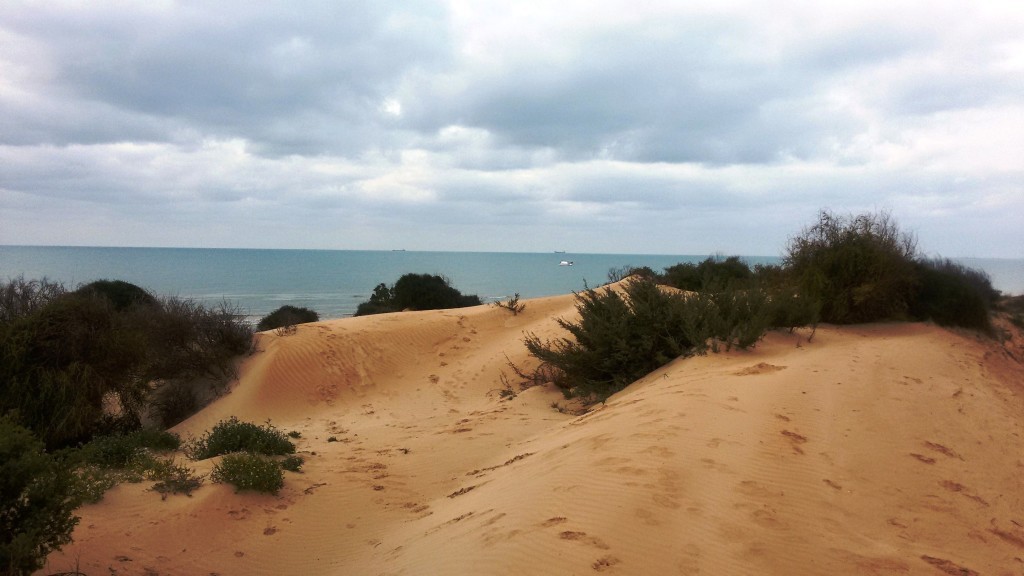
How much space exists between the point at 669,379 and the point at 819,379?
187 centimetres

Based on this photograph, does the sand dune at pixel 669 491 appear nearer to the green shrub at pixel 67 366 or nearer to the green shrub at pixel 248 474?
the green shrub at pixel 248 474

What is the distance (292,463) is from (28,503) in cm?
345

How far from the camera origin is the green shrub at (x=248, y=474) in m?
5.92

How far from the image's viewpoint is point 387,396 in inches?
517

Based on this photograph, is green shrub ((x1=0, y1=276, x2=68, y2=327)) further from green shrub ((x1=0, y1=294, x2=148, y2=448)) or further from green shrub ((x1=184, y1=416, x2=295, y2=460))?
green shrub ((x1=184, y1=416, x2=295, y2=460))

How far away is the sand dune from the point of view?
3812 mm

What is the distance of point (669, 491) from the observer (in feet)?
14.4

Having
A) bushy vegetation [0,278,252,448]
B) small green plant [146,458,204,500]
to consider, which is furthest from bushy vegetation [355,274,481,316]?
small green plant [146,458,204,500]

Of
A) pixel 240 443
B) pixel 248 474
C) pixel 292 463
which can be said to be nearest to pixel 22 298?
pixel 240 443

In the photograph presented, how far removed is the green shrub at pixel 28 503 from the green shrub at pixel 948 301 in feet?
51.4

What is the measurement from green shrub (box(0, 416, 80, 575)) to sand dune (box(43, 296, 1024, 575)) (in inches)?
29.7

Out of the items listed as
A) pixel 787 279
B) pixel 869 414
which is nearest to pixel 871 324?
pixel 787 279

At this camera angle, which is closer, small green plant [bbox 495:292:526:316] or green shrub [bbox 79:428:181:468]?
green shrub [bbox 79:428:181:468]

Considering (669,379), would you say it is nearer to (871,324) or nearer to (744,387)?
(744,387)
